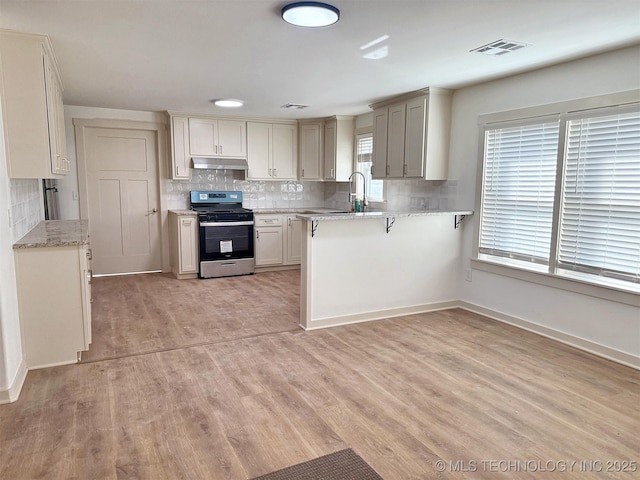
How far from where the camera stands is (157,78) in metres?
3.97

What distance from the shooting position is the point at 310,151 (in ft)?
22.0

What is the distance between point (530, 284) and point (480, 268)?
601mm

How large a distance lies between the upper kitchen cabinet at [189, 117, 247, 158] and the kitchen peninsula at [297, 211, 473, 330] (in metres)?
2.92

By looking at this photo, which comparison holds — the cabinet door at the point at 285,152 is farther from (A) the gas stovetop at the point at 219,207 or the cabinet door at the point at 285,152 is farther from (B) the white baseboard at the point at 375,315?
(B) the white baseboard at the point at 375,315

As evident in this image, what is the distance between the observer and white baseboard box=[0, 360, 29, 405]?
8.40ft

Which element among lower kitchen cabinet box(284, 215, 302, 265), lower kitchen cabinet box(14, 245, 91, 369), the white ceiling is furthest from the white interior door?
lower kitchen cabinet box(14, 245, 91, 369)

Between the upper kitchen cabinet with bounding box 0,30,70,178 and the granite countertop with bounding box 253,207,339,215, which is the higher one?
the upper kitchen cabinet with bounding box 0,30,70,178

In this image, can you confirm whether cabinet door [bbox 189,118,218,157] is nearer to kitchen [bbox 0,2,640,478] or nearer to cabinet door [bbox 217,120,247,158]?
cabinet door [bbox 217,120,247,158]

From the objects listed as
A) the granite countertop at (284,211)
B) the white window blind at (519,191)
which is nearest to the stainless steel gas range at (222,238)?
the granite countertop at (284,211)

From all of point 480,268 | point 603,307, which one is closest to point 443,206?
point 480,268

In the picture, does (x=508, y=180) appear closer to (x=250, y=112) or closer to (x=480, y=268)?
(x=480, y=268)

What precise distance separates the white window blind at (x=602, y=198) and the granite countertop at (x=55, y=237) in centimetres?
382

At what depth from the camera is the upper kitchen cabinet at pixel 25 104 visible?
280 centimetres

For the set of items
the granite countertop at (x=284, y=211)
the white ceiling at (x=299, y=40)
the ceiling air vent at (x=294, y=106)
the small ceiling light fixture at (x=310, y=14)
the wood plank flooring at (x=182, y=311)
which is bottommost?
the wood plank flooring at (x=182, y=311)
